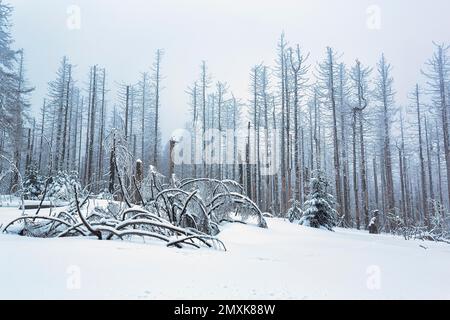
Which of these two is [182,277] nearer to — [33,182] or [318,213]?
[318,213]

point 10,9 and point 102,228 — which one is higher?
point 10,9

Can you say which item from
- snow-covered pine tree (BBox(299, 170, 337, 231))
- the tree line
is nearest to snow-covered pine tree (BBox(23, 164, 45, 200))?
the tree line

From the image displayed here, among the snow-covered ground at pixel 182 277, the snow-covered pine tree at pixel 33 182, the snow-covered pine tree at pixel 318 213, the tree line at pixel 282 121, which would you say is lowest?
the snow-covered pine tree at pixel 318 213

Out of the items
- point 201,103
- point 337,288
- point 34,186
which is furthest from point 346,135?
point 337,288

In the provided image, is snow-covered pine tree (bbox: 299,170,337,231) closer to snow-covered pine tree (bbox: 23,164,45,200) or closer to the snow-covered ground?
the snow-covered ground

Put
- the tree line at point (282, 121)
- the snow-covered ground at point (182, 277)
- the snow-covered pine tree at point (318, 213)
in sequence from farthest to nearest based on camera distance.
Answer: the tree line at point (282, 121) → the snow-covered pine tree at point (318, 213) → the snow-covered ground at point (182, 277)

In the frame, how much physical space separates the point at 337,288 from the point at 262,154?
31.1 metres

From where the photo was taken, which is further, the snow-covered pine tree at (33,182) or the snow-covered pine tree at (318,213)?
the snow-covered pine tree at (33,182)

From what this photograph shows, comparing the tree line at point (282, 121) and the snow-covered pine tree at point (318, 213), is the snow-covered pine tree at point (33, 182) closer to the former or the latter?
the tree line at point (282, 121)

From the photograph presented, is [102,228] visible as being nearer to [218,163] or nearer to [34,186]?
[34,186]

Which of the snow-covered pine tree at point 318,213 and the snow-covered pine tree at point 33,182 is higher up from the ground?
the snow-covered pine tree at point 33,182

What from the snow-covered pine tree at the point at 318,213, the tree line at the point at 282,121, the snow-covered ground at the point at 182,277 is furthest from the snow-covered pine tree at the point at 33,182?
the snow-covered ground at the point at 182,277

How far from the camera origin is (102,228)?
3256 mm

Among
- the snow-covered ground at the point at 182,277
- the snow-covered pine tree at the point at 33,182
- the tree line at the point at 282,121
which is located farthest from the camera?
the tree line at the point at 282,121
